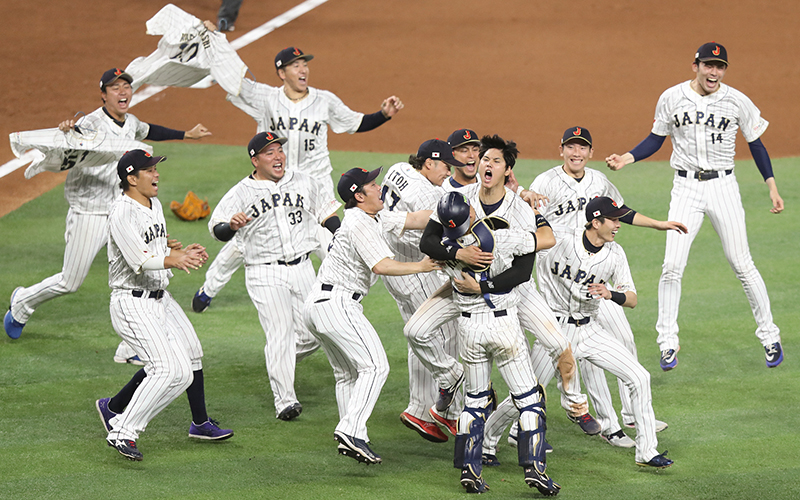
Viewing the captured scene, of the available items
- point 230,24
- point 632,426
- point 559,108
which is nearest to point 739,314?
point 632,426

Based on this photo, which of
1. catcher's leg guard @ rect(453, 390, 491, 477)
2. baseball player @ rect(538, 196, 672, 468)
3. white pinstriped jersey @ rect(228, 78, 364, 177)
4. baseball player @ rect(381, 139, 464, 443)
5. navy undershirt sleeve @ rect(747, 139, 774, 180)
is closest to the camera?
catcher's leg guard @ rect(453, 390, 491, 477)

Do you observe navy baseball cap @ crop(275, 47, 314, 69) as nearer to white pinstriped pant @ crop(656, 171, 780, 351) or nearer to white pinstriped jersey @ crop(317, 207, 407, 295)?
white pinstriped jersey @ crop(317, 207, 407, 295)

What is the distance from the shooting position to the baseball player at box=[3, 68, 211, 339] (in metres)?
7.79

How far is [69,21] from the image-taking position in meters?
19.9

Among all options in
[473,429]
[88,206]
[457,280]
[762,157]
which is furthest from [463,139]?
[88,206]

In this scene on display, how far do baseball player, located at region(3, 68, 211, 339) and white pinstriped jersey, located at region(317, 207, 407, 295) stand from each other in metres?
2.73

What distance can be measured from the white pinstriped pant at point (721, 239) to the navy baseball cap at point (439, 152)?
6.84 ft

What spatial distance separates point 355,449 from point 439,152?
2.15 m

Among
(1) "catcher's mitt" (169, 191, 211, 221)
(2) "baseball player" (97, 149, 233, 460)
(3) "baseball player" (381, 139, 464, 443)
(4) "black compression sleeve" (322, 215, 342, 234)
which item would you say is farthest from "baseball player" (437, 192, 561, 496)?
(1) "catcher's mitt" (169, 191, 211, 221)

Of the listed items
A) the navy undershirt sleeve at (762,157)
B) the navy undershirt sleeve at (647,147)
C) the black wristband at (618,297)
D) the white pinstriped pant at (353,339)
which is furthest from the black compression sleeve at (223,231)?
the navy undershirt sleeve at (762,157)

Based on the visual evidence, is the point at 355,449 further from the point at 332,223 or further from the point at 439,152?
the point at 439,152

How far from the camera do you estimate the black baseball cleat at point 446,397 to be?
6289 mm

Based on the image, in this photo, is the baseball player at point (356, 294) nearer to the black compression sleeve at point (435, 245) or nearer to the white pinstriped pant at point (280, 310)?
the black compression sleeve at point (435, 245)

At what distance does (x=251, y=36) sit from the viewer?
18766mm
